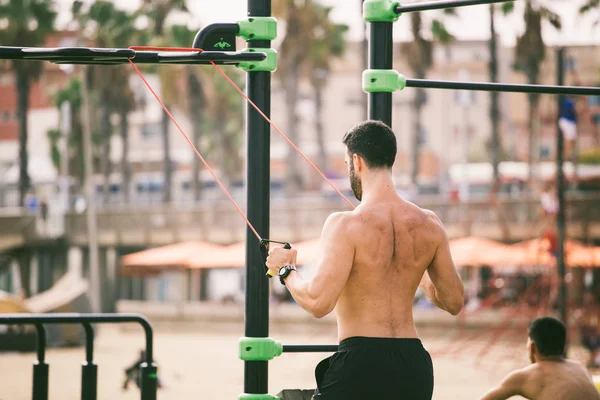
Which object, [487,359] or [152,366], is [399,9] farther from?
[487,359]

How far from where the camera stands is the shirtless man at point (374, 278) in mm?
3516

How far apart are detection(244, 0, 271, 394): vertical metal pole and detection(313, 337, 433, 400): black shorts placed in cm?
69

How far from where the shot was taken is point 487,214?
123 feet

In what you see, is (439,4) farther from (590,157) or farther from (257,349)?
(590,157)

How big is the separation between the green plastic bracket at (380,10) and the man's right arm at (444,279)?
1104 millimetres

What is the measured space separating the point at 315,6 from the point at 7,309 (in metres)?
21.4

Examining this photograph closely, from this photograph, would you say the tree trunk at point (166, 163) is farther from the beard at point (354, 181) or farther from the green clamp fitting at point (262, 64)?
the beard at point (354, 181)

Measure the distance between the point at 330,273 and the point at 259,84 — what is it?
3.91 feet

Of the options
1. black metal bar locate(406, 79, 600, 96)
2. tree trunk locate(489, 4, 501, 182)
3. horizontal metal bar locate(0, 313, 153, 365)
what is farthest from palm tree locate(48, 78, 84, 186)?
black metal bar locate(406, 79, 600, 96)

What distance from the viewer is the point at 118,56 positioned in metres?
4.08

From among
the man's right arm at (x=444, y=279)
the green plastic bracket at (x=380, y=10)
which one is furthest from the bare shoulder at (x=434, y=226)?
the green plastic bracket at (x=380, y=10)

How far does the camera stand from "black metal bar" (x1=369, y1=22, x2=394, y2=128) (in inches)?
177

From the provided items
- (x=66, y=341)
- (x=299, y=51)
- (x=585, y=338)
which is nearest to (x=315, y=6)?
(x=299, y=51)

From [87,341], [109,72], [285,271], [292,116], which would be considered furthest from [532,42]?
[285,271]
